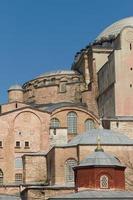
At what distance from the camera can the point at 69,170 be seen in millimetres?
46375

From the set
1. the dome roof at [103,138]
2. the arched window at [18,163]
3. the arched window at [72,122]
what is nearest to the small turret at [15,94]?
the arched window at [72,122]

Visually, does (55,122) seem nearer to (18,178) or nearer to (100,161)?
(18,178)

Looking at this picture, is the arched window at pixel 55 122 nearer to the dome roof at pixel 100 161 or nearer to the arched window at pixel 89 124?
the arched window at pixel 89 124

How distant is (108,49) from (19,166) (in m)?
16.0

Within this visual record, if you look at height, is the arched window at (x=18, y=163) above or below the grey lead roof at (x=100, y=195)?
above

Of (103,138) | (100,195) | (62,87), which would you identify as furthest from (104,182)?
(62,87)

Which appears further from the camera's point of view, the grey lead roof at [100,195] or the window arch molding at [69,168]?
the window arch molding at [69,168]

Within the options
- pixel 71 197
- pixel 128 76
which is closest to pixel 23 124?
pixel 128 76

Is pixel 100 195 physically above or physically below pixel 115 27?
below

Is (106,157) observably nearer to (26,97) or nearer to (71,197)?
(71,197)

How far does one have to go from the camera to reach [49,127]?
5322cm

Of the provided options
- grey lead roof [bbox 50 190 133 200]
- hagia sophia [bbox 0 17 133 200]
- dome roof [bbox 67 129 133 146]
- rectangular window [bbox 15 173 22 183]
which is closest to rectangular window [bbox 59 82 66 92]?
hagia sophia [bbox 0 17 133 200]

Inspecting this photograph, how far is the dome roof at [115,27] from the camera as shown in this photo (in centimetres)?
6788

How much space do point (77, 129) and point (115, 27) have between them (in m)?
17.4
